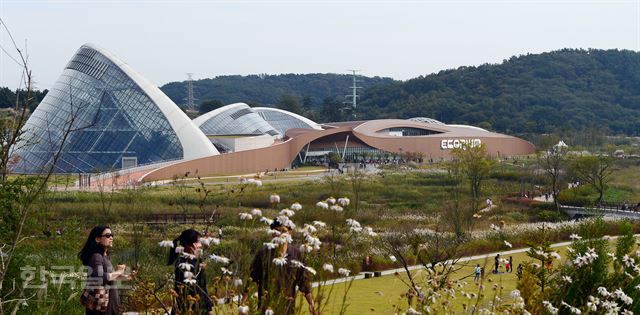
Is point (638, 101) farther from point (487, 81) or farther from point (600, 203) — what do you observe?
point (600, 203)

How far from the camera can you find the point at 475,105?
117438 mm

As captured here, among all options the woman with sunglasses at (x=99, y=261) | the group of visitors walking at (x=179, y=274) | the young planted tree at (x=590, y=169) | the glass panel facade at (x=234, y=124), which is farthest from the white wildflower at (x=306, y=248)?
the glass panel facade at (x=234, y=124)

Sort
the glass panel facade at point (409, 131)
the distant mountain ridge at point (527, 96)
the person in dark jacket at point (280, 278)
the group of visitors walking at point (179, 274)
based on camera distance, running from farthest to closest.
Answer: the distant mountain ridge at point (527, 96) < the glass panel facade at point (409, 131) < the group of visitors walking at point (179, 274) < the person in dark jacket at point (280, 278)

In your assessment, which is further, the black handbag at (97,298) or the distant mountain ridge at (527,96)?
the distant mountain ridge at (527,96)

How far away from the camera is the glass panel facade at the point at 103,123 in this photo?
4581cm

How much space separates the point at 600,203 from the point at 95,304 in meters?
34.6

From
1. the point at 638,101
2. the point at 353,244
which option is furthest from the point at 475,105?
the point at 353,244

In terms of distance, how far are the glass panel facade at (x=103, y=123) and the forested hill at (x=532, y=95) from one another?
62.2 meters

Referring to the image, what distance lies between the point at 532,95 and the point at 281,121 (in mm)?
49239

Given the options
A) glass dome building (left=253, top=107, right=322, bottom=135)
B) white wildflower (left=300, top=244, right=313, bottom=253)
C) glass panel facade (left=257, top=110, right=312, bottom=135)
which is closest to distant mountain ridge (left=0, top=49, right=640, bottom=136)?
glass dome building (left=253, top=107, right=322, bottom=135)

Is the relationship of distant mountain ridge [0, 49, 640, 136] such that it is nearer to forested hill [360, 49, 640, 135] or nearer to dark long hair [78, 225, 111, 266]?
forested hill [360, 49, 640, 135]

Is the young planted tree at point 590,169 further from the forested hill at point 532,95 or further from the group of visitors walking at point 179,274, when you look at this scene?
the forested hill at point 532,95

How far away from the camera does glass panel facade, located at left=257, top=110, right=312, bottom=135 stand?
279 ft

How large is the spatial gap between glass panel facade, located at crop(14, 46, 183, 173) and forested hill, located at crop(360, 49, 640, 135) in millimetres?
62167
